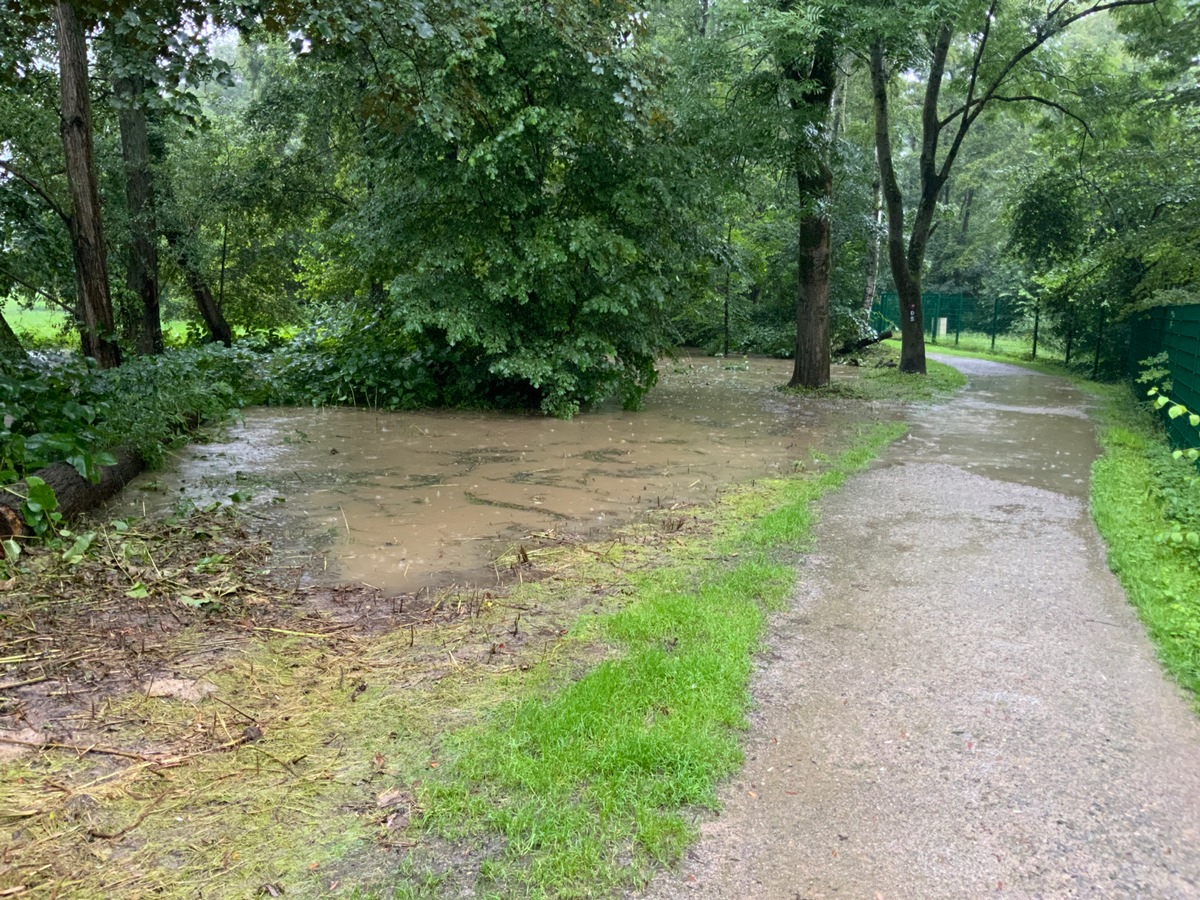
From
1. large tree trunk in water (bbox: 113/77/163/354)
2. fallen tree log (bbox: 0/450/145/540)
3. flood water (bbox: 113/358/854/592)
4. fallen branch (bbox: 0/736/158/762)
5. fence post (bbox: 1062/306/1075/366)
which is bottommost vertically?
fallen branch (bbox: 0/736/158/762)

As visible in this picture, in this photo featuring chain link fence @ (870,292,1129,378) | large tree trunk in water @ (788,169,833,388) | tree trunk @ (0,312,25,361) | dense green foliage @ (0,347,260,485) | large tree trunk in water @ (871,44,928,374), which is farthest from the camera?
chain link fence @ (870,292,1129,378)

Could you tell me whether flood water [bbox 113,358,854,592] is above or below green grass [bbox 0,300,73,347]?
below

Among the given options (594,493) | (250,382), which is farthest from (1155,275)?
(250,382)

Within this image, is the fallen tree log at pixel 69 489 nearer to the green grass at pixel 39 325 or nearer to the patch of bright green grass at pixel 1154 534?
the green grass at pixel 39 325

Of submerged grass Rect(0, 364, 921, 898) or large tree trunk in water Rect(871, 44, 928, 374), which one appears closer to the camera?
submerged grass Rect(0, 364, 921, 898)

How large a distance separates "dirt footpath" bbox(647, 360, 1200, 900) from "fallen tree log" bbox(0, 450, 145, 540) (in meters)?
4.86

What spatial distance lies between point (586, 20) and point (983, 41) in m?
12.6

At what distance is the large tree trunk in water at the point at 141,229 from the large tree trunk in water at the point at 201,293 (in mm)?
410

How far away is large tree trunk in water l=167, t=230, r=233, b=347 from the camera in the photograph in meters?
15.9

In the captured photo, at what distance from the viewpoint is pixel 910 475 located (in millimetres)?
9031

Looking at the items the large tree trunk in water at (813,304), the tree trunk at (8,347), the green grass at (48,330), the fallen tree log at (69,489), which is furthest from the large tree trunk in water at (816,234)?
the green grass at (48,330)

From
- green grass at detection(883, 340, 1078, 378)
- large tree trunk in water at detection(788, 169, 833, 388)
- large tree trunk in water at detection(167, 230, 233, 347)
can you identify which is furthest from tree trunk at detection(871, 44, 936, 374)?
large tree trunk in water at detection(167, 230, 233, 347)

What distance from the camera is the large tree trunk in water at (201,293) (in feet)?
52.3

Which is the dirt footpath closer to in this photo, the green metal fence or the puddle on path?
the puddle on path
